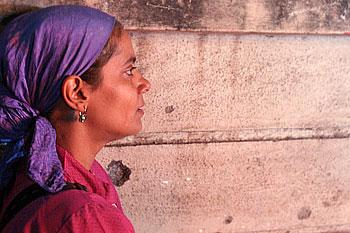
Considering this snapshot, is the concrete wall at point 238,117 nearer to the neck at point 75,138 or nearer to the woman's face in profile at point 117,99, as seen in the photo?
the woman's face in profile at point 117,99

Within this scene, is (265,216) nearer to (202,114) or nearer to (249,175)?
(249,175)

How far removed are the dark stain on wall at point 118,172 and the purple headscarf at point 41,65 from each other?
0.85 meters

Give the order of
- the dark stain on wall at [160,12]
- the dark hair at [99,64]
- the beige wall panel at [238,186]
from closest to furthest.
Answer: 1. the dark hair at [99,64]
2. the dark stain on wall at [160,12]
3. the beige wall panel at [238,186]

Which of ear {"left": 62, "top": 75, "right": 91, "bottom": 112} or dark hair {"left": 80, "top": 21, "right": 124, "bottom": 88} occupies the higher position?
dark hair {"left": 80, "top": 21, "right": 124, "bottom": 88}

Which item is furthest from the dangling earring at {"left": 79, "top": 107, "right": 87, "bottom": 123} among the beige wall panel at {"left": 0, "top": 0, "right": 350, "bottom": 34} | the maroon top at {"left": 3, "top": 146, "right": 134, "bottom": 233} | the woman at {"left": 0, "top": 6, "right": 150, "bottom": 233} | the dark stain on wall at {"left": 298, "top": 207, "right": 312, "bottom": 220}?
the dark stain on wall at {"left": 298, "top": 207, "right": 312, "bottom": 220}

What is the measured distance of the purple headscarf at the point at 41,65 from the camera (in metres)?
2.21

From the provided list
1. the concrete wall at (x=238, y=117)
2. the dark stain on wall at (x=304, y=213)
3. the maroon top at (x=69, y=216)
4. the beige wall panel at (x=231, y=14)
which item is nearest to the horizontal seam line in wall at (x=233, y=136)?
the concrete wall at (x=238, y=117)

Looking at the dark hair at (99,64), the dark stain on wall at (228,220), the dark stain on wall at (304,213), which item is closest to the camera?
the dark hair at (99,64)

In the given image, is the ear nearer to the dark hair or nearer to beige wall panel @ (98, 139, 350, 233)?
the dark hair

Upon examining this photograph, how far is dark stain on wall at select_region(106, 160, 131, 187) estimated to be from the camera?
313 centimetres

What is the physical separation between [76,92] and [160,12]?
86 cm

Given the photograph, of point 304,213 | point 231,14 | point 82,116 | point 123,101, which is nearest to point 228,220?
point 304,213

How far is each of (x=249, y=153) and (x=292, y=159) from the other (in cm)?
29

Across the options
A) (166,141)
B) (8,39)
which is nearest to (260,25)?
(166,141)
